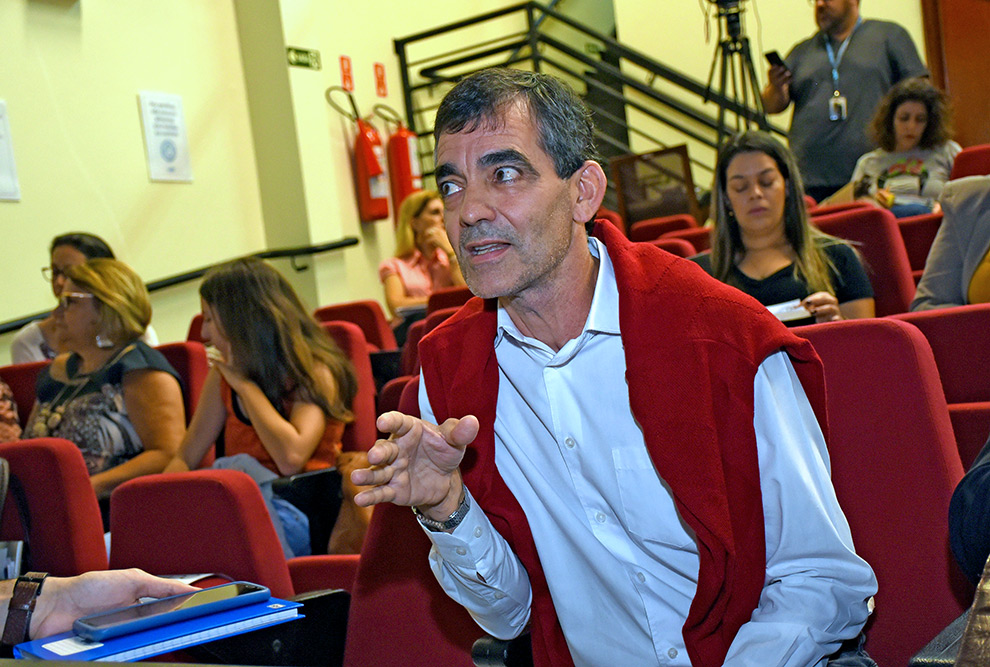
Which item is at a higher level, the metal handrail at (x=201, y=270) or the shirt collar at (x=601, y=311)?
the metal handrail at (x=201, y=270)

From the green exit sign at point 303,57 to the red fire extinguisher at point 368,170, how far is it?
0.35 meters

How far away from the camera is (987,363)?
1783 millimetres

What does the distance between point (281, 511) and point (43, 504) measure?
77cm

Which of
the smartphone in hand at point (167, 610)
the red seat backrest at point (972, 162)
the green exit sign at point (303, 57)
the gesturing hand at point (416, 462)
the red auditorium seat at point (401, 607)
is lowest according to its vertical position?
the red auditorium seat at point (401, 607)

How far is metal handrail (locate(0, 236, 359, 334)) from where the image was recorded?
4324 millimetres

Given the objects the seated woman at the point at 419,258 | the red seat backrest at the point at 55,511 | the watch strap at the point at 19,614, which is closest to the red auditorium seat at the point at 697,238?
the seated woman at the point at 419,258

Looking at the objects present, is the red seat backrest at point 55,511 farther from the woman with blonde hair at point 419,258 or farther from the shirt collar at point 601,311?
the woman with blonde hair at point 419,258

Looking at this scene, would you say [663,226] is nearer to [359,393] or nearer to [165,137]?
[359,393]

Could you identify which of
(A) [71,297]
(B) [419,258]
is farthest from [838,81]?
(A) [71,297]

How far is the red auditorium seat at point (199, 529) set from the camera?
1574 mm

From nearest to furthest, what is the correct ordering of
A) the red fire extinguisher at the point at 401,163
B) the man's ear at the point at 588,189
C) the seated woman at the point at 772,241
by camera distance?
the man's ear at the point at 588,189
the seated woman at the point at 772,241
the red fire extinguisher at the point at 401,163

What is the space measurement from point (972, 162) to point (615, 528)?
Result: 3346 millimetres

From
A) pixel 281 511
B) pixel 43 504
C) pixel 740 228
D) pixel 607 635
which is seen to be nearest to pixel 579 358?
pixel 607 635

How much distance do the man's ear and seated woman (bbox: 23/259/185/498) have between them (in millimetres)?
1944
